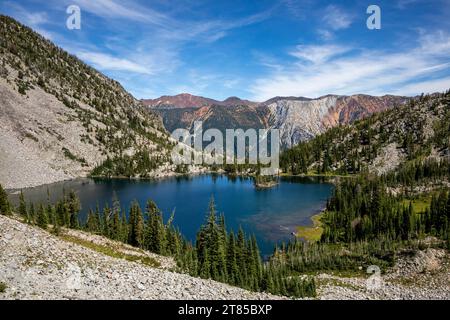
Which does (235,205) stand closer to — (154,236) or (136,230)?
(136,230)

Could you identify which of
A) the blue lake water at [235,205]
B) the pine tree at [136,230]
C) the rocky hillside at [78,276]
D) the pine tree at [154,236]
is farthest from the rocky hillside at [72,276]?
the blue lake water at [235,205]

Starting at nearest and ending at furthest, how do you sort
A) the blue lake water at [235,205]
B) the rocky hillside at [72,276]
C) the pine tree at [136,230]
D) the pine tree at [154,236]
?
the rocky hillside at [72,276] → the pine tree at [154,236] → the pine tree at [136,230] → the blue lake water at [235,205]

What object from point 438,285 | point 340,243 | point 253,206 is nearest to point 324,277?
point 438,285

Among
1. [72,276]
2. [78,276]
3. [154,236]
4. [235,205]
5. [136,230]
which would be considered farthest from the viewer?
[235,205]

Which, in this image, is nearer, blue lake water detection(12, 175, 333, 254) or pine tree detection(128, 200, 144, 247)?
pine tree detection(128, 200, 144, 247)

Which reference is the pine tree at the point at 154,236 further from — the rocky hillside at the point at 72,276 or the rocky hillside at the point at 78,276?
the rocky hillside at the point at 72,276

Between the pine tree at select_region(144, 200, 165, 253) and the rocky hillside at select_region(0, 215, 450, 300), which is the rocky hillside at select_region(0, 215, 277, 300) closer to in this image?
the rocky hillside at select_region(0, 215, 450, 300)

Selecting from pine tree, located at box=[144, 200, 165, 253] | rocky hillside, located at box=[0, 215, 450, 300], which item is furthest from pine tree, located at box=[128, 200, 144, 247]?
rocky hillside, located at box=[0, 215, 450, 300]

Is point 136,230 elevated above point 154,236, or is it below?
above

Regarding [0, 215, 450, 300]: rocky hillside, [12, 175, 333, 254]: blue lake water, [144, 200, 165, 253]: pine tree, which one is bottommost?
[12, 175, 333, 254]: blue lake water

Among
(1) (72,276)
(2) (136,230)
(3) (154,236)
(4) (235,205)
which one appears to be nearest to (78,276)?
(1) (72,276)

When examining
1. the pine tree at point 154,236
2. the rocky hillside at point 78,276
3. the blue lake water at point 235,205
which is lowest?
the blue lake water at point 235,205
